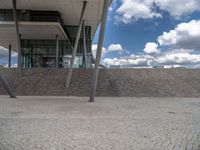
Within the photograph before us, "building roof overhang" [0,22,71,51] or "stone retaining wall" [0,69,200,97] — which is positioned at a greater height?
"building roof overhang" [0,22,71,51]

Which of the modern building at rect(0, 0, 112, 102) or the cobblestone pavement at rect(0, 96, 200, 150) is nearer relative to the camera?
the cobblestone pavement at rect(0, 96, 200, 150)

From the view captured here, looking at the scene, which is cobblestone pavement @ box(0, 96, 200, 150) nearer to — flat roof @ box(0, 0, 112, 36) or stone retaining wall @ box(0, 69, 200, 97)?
stone retaining wall @ box(0, 69, 200, 97)

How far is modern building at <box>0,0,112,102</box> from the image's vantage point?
3244cm

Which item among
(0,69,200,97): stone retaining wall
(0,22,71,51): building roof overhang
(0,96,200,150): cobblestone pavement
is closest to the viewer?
(0,96,200,150): cobblestone pavement

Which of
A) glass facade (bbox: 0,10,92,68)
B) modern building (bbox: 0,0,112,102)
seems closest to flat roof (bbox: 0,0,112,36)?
modern building (bbox: 0,0,112,102)

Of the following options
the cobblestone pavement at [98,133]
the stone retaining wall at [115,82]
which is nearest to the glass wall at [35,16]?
the stone retaining wall at [115,82]

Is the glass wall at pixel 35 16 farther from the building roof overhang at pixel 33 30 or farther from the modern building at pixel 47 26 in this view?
the building roof overhang at pixel 33 30

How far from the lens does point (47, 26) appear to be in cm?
3616

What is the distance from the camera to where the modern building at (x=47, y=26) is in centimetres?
3244

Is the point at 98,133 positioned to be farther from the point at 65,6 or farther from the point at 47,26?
the point at 47,26

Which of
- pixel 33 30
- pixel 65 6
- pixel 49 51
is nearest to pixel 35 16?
pixel 33 30

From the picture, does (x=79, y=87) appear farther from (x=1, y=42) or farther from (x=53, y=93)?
(x=1, y=42)

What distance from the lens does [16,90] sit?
27234mm

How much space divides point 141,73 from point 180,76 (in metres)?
3.70
